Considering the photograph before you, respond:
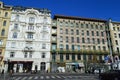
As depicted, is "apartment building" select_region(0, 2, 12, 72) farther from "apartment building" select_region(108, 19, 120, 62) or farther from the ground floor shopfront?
"apartment building" select_region(108, 19, 120, 62)

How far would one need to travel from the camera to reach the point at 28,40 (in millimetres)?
38875

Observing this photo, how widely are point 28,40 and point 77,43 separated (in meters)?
16.3

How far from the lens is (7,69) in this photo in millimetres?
34875

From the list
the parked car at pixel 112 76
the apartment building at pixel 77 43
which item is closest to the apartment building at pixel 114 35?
the apartment building at pixel 77 43

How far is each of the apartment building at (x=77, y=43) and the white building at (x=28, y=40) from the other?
2.66 meters

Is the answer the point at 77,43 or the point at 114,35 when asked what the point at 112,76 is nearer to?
the point at 77,43

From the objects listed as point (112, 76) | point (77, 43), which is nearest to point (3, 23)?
point (77, 43)

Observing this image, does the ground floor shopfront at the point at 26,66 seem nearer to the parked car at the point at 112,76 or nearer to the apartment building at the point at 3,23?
the apartment building at the point at 3,23

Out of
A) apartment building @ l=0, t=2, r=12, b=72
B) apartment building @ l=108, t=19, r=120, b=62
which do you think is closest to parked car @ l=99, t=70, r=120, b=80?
apartment building @ l=0, t=2, r=12, b=72

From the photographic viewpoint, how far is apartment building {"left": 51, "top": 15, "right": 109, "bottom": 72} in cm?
4017

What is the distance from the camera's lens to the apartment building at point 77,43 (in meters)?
40.2

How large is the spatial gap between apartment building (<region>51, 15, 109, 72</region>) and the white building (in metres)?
2.66

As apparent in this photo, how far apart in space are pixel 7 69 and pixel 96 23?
1347 inches

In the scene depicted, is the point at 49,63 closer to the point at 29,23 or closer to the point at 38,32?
the point at 38,32
